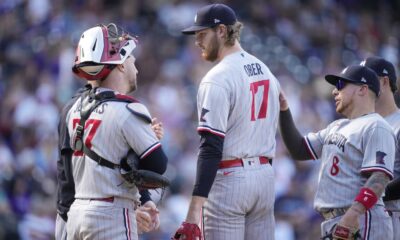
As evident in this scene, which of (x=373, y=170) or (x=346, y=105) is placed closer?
(x=373, y=170)

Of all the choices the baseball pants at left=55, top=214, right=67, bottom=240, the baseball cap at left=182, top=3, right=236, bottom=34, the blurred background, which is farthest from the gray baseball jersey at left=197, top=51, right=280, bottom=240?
the blurred background

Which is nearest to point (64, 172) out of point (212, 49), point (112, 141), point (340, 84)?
point (112, 141)

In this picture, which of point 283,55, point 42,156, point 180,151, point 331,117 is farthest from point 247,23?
point 42,156

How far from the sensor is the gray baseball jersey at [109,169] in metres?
6.48

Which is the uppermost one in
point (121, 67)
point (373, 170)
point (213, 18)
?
point (213, 18)

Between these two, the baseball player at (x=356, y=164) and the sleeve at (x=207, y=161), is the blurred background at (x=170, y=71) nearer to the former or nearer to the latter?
the baseball player at (x=356, y=164)

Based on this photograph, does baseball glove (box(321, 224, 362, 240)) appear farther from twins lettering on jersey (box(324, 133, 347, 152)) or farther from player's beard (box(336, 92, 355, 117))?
player's beard (box(336, 92, 355, 117))

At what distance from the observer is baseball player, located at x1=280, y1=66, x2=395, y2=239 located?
7.04m

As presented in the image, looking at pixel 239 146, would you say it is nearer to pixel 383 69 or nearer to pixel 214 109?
pixel 214 109

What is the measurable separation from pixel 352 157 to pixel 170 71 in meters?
8.88

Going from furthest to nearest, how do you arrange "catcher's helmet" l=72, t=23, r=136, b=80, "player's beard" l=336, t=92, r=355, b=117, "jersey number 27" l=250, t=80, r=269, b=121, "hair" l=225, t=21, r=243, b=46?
1. "player's beard" l=336, t=92, r=355, b=117
2. "hair" l=225, t=21, r=243, b=46
3. "jersey number 27" l=250, t=80, r=269, b=121
4. "catcher's helmet" l=72, t=23, r=136, b=80

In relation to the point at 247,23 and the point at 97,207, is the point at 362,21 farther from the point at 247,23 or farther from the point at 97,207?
the point at 97,207

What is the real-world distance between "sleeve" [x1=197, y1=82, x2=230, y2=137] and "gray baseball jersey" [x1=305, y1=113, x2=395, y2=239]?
89cm

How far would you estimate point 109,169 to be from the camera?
6.50 metres
